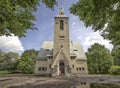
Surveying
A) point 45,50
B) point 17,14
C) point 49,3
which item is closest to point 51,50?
point 45,50

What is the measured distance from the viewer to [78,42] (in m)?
55.7

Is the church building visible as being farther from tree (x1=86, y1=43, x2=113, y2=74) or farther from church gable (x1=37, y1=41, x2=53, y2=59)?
tree (x1=86, y1=43, x2=113, y2=74)

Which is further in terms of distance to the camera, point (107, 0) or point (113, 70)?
point (113, 70)

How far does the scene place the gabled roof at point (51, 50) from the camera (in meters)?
49.1

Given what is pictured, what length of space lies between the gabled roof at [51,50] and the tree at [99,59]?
10149mm

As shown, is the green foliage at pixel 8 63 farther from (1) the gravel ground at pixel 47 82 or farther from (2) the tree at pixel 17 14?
(2) the tree at pixel 17 14

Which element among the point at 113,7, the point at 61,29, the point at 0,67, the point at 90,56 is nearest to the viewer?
the point at 113,7

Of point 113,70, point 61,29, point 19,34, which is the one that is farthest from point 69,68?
point 19,34

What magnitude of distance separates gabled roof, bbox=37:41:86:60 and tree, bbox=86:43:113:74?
400 inches

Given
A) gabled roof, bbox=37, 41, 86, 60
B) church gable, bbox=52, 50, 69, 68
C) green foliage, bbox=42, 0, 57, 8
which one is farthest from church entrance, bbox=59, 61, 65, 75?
green foliage, bbox=42, 0, 57, 8

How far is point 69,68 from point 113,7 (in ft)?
121

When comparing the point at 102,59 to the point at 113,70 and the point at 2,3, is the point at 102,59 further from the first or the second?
the point at 2,3

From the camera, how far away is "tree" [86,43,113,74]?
5700 centimetres

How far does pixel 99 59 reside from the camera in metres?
59.3
